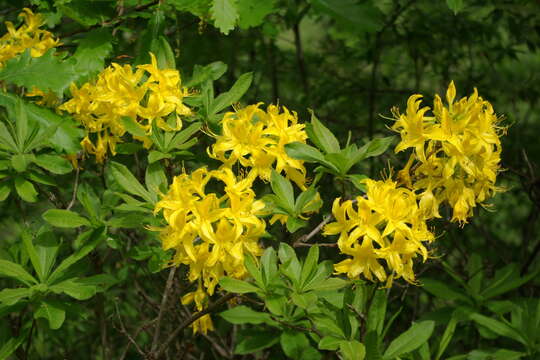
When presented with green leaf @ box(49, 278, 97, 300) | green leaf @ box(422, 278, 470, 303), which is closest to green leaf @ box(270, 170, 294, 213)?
green leaf @ box(49, 278, 97, 300)

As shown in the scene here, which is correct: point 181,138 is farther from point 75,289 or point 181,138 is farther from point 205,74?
point 75,289

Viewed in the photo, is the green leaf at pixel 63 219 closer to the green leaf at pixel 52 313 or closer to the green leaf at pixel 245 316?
the green leaf at pixel 52 313

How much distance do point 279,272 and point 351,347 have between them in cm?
24

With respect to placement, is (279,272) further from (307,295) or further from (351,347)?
(351,347)

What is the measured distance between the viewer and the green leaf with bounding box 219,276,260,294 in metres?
1.57

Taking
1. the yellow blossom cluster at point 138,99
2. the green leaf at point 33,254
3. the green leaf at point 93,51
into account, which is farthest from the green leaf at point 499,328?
the green leaf at point 93,51

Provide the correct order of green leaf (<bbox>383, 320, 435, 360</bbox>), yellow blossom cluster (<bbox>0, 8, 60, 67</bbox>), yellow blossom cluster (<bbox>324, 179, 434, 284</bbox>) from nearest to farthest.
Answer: yellow blossom cluster (<bbox>324, 179, 434, 284</bbox>)
green leaf (<bbox>383, 320, 435, 360</bbox>)
yellow blossom cluster (<bbox>0, 8, 60, 67</bbox>)

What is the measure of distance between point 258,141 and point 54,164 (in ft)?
2.04

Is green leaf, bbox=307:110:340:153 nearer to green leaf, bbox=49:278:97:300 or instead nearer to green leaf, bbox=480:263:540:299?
green leaf, bbox=49:278:97:300

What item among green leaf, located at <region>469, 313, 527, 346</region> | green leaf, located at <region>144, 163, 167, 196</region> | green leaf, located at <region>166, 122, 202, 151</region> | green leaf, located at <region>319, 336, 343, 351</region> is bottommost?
green leaf, located at <region>469, 313, 527, 346</region>

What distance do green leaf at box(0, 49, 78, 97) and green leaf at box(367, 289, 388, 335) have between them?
42.2 inches

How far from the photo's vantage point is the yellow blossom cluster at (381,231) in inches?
60.7

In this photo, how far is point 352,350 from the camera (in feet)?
5.20

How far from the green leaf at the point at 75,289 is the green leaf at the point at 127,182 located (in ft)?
0.97
